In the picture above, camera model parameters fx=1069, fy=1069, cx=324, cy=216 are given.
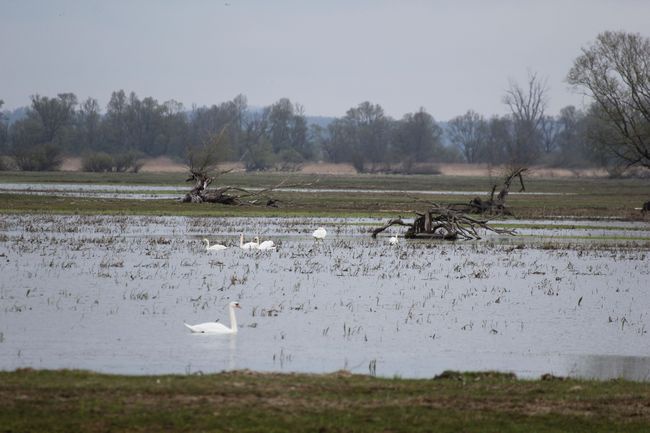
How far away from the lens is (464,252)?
1209 inches

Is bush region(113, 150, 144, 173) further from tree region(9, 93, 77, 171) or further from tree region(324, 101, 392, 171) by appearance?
tree region(324, 101, 392, 171)

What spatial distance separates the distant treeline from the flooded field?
3775 inches

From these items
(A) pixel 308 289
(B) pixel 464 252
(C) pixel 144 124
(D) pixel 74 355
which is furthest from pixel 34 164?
(D) pixel 74 355

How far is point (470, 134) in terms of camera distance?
17512 cm

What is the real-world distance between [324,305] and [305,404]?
8809 mm

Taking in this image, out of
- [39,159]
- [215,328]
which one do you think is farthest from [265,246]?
[39,159]

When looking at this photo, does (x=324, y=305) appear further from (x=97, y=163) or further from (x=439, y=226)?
(x=97, y=163)

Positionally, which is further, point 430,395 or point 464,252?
point 464,252

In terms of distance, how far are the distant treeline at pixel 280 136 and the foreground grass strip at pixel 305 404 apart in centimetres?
11329

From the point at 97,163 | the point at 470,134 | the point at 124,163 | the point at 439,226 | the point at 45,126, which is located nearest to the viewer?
the point at 439,226

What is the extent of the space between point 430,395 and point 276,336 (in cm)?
504

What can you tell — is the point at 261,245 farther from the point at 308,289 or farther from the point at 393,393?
the point at 393,393

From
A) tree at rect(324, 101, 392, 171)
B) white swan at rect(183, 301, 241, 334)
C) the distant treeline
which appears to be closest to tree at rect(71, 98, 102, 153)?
the distant treeline

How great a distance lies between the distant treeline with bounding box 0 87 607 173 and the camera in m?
135
